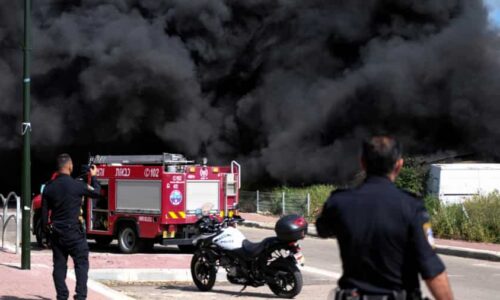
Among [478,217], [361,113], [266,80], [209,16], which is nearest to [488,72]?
[361,113]

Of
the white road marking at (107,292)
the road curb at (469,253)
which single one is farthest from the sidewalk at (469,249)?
the white road marking at (107,292)

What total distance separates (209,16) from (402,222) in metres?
28.2

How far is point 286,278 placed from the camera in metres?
9.48

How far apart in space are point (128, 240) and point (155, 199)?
1.14 m

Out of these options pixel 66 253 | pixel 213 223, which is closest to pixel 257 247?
pixel 213 223

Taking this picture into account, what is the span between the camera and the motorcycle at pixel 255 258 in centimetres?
923

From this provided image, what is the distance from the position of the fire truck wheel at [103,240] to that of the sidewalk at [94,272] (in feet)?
4.61

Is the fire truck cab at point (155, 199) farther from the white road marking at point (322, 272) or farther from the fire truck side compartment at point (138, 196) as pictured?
the white road marking at point (322, 272)

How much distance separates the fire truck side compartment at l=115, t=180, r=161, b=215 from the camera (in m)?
14.6

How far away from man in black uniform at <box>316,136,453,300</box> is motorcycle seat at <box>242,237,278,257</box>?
5.98 metres

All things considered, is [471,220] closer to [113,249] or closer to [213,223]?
[113,249]

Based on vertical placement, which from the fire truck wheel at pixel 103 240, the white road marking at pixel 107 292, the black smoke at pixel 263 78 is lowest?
the white road marking at pixel 107 292

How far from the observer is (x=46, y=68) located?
30391 millimetres

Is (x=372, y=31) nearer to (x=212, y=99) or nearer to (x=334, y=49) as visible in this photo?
(x=334, y=49)
